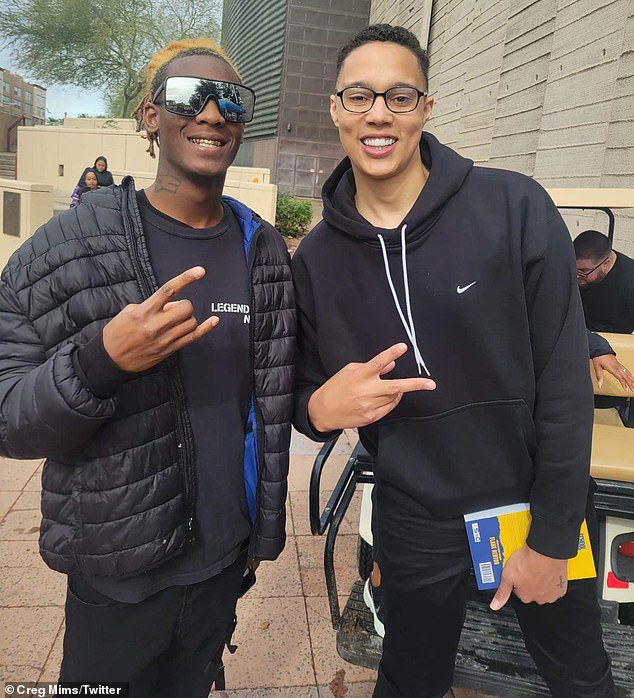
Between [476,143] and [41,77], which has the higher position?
[41,77]

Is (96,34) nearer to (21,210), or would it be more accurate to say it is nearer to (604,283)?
(21,210)

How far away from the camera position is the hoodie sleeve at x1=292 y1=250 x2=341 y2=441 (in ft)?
6.08

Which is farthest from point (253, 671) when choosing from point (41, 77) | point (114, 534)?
point (41, 77)

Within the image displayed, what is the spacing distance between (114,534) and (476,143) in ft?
26.3

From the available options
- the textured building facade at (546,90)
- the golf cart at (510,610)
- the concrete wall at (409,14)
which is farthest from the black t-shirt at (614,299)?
the concrete wall at (409,14)

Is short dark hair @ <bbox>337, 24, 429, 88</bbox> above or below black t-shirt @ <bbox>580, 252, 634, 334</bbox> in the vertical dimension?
above

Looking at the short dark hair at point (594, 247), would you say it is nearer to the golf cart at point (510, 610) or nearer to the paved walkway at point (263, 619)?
the golf cart at point (510, 610)

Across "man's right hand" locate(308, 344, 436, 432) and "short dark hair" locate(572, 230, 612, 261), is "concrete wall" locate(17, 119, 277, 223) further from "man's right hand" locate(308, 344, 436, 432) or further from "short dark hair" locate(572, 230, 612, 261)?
"man's right hand" locate(308, 344, 436, 432)

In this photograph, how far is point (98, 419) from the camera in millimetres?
1387

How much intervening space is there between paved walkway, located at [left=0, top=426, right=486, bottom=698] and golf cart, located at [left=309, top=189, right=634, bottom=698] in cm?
44

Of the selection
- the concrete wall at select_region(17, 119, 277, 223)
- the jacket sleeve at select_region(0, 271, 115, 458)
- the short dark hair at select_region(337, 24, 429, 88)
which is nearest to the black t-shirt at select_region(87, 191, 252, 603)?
the jacket sleeve at select_region(0, 271, 115, 458)

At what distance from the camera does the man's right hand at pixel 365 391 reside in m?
1.49

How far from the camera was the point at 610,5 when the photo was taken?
16.0 feet

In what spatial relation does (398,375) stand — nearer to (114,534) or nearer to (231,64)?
(114,534)
